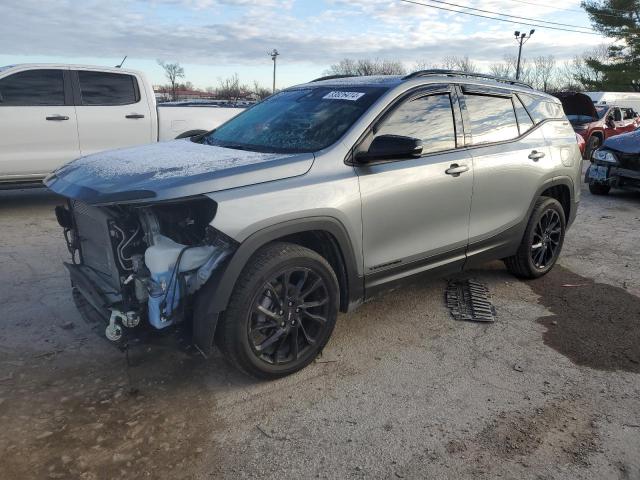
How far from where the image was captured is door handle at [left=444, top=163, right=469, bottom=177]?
3936mm

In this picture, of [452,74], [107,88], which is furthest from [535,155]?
[107,88]

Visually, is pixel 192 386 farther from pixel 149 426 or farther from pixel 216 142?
pixel 216 142

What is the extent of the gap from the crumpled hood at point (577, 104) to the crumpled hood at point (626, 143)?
262 inches

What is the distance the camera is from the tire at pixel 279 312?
2994 millimetres

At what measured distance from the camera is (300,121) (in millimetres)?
3883

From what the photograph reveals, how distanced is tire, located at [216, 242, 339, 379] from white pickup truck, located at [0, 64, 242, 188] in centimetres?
565

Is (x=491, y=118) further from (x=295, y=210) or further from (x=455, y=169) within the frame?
(x=295, y=210)

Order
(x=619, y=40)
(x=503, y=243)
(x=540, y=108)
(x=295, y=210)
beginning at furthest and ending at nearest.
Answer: (x=619, y=40) < (x=540, y=108) < (x=503, y=243) < (x=295, y=210)

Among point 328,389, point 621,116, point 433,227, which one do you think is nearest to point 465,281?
point 433,227

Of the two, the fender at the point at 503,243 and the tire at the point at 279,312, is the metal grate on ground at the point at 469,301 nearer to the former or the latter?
the fender at the point at 503,243

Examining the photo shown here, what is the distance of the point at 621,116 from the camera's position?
18.6 m

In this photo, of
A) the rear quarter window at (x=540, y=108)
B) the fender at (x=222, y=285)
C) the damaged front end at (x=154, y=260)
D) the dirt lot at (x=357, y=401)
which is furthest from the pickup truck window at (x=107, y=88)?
the fender at (x=222, y=285)

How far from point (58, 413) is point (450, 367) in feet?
7.76

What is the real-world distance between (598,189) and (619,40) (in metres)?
37.5
